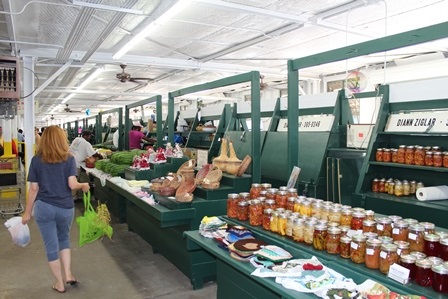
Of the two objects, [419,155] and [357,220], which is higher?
[419,155]

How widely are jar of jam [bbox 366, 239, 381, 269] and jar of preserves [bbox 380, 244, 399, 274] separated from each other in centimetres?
4

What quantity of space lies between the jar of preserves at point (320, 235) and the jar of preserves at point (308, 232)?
60 millimetres

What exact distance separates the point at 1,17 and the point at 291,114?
16.1ft

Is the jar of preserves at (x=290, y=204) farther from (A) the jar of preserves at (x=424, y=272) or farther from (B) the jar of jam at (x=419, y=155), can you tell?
(B) the jar of jam at (x=419, y=155)

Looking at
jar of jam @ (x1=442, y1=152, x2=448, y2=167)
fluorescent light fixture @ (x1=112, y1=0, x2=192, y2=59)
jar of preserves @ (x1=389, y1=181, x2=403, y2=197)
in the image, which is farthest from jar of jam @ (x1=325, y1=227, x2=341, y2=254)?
fluorescent light fixture @ (x1=112, y1=0, x2=192, y2=59)

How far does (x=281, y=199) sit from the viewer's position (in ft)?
9.43

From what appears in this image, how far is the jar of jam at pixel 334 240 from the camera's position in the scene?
222 centimetres

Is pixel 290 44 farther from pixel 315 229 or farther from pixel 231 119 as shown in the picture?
pixel 315 229

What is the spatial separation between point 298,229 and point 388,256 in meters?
0.64

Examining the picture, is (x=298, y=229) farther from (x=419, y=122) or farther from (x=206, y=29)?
(x=206, y=29)

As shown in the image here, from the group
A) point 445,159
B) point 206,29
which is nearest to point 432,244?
point 445,159

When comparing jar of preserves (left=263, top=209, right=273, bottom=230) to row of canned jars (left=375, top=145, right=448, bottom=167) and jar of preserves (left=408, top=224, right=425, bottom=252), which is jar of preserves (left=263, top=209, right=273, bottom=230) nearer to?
jar of preserves (left=408, top=224, right=425, bottom=252)

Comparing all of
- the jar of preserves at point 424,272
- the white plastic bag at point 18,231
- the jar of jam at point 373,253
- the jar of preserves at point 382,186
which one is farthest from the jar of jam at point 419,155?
the white plastic bag at point 18,231

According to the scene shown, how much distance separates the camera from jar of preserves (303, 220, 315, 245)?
2383mm
